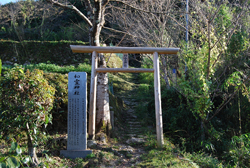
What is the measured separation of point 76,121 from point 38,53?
11253mm

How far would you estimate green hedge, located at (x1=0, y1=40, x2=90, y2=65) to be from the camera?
548 inches

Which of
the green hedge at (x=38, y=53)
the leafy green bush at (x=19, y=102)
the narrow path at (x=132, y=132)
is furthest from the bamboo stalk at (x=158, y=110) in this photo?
the green hedge at (x=38, y=53)

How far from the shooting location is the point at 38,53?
14.0 meters

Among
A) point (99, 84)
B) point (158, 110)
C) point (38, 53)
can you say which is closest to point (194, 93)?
point (158, 110)

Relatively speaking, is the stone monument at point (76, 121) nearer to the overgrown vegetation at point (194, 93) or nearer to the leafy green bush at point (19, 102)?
the overgrown vegetation at point (194, 93)

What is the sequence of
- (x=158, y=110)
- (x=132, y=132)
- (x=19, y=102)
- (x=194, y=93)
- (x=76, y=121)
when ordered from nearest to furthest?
(x=19, y=102) < (x=76, y=121) < (x=158, y=110) < (x=194, y=93) < (x=132, y=132)

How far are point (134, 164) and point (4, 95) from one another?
108 inches

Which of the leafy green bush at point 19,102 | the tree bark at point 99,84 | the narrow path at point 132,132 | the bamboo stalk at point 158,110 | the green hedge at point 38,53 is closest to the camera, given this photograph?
the leafy green bush at point 19,102

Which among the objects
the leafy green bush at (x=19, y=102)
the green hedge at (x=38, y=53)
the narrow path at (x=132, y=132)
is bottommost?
the narrow path at (x=132, y=132)

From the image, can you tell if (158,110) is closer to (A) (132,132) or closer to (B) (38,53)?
(A) (132,132)

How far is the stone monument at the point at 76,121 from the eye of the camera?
4.25 m

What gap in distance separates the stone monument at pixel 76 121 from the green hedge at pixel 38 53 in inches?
381

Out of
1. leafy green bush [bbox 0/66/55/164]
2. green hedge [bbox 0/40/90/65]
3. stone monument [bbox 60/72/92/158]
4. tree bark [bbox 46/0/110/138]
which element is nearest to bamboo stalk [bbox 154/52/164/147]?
tree bark [bbox 46/0/110/138]

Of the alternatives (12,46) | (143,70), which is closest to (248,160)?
(143,70)
